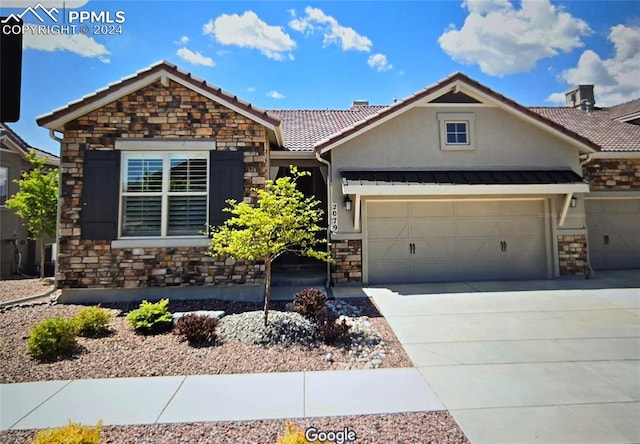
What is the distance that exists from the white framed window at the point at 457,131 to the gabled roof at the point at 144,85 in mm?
4879

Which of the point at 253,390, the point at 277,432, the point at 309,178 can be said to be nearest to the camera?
the point at 277,432

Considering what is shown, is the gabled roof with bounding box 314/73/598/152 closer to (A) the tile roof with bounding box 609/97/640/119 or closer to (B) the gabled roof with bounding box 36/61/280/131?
(B) the gabled roof with bounding box 36/61/280/131

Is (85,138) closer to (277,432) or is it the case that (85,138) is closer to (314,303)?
(314,303)

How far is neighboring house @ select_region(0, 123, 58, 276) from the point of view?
39.3 feet

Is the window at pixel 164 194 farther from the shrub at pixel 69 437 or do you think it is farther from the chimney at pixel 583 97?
the chimney at pixel 583 97

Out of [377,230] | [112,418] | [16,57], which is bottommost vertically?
[112,418]

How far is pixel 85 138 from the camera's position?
23.9 feet

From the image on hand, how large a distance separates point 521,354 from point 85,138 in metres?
9.60

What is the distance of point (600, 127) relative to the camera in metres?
12.1

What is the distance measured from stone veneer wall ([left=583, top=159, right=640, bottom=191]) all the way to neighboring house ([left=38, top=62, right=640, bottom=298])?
0.97m

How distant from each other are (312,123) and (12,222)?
12428 mm

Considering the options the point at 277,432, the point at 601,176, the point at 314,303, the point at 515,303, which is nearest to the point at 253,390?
the point at 277,432

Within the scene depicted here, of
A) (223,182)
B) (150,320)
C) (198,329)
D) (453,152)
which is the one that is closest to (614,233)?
(453,152)

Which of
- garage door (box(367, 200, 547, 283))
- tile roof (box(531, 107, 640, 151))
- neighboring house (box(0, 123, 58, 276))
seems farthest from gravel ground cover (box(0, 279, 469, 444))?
tile roof (box(531, 107, 640, 151))
